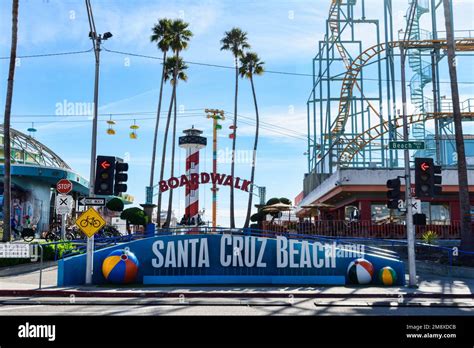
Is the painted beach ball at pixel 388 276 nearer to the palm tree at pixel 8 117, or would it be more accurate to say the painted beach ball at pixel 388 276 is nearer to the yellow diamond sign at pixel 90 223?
the yellow diamond sign at pixel 90 223

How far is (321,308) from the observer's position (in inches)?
485

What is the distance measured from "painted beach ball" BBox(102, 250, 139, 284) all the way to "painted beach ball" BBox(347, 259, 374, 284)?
7244 mm

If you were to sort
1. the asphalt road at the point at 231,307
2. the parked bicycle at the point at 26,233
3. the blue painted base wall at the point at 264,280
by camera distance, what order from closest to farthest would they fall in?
the asphalt road at the point at 231,307
the blue painted base wall at the point at 264,280
the parked bicycle at the point at 26,233

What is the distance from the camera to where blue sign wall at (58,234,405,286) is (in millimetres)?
16938

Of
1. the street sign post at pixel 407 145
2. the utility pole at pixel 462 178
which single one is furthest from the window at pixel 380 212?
the street sign post at pixel 407 145

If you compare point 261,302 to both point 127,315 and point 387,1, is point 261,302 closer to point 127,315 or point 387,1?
point 127,315

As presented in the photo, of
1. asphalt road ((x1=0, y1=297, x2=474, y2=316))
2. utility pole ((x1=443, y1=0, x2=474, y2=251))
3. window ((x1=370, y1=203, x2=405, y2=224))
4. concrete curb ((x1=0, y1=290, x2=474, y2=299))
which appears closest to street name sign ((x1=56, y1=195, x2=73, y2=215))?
concrete curb ((x1=0, y1=290, x2=474, y2=299))

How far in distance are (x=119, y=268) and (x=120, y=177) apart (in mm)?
2971

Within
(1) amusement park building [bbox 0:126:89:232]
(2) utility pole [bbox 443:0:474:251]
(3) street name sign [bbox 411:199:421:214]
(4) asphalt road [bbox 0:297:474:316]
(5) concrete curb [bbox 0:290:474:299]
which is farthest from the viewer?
(1) amusement park building [bbox 0:126:89:232]

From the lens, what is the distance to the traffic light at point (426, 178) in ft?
54.3

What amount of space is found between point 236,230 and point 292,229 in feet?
40.1

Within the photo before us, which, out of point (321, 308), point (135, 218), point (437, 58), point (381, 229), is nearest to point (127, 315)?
point (321, 308)

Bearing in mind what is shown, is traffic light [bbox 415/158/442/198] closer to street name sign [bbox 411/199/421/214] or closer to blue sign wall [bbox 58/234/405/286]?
street name sign [bbox 411/199/421/214]

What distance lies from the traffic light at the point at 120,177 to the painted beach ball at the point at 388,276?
9114 mm
